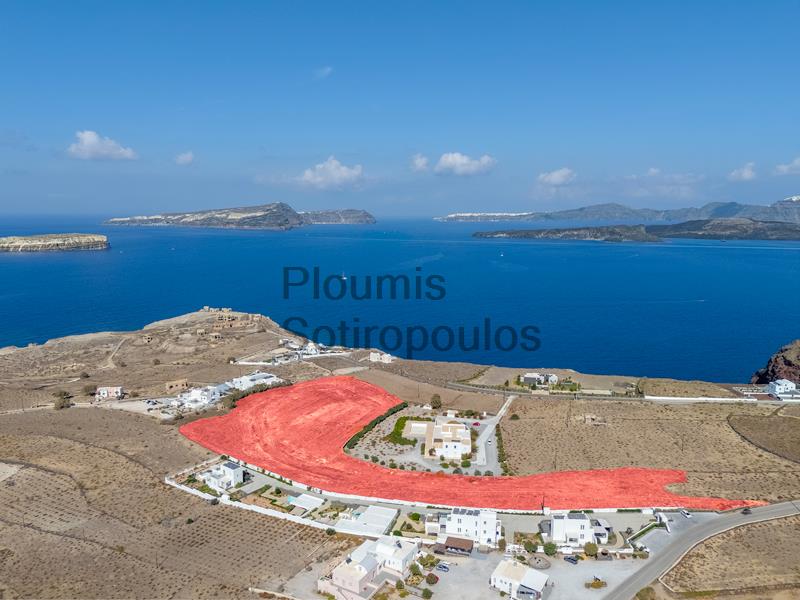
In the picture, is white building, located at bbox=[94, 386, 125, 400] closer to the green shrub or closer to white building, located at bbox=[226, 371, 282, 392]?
white building, located at bbox=[226, 371, 282, 392]

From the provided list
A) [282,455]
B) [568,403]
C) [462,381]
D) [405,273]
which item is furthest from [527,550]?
[405,273]

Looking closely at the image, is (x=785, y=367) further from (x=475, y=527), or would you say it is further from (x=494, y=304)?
(x=494, y=304)

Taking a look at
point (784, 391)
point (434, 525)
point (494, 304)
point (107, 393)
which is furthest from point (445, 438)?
point (494, 304)

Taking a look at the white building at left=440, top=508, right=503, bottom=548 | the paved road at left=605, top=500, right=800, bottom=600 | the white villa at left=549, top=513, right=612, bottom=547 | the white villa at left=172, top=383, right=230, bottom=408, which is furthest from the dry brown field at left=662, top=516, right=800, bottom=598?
the white villa at left=172, top=383, right=230, bottom=408

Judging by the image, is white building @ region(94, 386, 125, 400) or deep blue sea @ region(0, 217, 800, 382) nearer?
white building @ region(94, 386, 125, 400)

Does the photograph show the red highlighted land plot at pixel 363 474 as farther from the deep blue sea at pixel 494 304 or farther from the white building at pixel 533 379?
the deep blue sea at pixel 494 304

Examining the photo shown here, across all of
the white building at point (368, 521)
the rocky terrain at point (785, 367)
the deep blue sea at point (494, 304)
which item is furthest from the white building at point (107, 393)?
the rocky terrain at point (785, 367)
